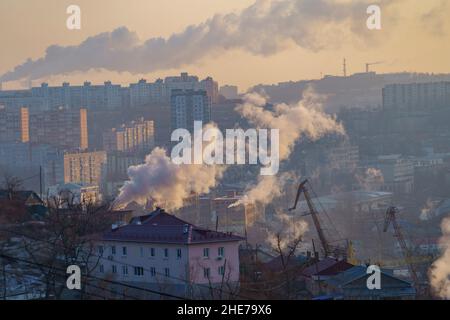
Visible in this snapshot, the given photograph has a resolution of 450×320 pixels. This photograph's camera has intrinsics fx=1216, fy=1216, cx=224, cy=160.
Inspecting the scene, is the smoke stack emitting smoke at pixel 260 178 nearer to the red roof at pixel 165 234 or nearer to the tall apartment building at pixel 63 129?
the tall apartment building at pixel 63 129

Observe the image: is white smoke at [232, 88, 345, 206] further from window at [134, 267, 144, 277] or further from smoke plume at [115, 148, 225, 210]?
window at [134, 267, 144, 277]

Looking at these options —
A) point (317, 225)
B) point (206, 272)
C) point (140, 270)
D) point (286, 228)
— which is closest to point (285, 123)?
point (286, 228)

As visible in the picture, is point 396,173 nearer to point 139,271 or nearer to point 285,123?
point 285,123

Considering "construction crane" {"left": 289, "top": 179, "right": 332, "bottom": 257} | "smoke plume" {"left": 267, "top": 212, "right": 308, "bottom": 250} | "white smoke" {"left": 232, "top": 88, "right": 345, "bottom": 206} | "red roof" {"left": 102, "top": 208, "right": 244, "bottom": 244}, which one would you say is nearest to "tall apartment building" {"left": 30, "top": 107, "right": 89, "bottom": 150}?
"white smoke" {"left": 232, "top": 88, "right": 345, "bottom": 206}

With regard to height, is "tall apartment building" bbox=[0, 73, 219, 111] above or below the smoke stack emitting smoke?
above

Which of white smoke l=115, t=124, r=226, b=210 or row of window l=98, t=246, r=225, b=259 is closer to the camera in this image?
row of window l=98, t=246, r=225, b=259

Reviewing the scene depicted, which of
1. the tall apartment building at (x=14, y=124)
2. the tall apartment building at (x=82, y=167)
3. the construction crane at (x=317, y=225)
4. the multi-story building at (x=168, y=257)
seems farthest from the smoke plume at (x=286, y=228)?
the tall apartment building at (x=14, y=124)
